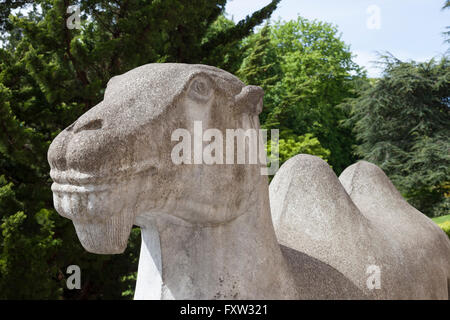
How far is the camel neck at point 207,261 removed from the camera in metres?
1.83

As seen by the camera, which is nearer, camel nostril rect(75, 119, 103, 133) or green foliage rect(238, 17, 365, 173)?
camel nostril rect(75, 119, 103, 133)

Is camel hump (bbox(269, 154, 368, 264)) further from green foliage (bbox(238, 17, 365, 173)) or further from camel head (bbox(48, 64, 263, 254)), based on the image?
green foliage (bbox(238, 17, 365, 173))

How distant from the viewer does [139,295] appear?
6.49 feet

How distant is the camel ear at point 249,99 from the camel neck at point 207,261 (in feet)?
1.35

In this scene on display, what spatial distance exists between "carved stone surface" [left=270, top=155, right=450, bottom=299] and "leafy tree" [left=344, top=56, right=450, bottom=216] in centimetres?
1755

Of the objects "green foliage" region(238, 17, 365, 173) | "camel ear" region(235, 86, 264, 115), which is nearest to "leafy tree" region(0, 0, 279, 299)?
"camel ear" region(235, 86, 264, 115)

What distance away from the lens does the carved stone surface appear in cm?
259

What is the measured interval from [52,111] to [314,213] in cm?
622

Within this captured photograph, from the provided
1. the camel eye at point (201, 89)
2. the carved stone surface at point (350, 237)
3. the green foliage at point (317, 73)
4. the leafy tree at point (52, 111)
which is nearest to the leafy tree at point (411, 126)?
the green foliage at point (317, 73)

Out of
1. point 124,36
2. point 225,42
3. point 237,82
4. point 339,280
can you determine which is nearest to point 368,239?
point 339,280

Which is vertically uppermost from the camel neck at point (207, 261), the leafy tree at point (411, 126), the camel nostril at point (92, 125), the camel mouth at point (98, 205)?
the leafy tree at point (411, 126)

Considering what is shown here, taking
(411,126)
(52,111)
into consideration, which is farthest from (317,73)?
(52,111)

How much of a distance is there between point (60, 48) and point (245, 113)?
21.2ft

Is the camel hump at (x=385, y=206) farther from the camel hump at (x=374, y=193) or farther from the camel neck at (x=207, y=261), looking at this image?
the camel neck at (x=207, y=261)
